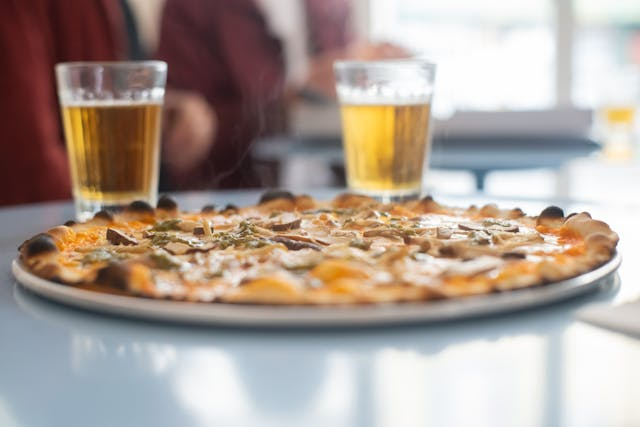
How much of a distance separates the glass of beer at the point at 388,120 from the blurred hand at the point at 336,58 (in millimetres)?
1216

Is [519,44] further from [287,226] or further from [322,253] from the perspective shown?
[322,253]

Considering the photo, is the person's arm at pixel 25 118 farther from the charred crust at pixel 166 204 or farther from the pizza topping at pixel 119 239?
the pizza topping at pixel 119 239

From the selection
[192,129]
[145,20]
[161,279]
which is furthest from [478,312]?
[145,20]

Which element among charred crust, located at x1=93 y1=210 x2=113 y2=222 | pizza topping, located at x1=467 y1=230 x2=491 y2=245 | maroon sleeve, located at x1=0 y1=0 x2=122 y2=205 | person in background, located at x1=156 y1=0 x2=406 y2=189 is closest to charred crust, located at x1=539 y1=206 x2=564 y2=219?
pizza topping, located at x1=467 y1=230 x2=491 y2=245

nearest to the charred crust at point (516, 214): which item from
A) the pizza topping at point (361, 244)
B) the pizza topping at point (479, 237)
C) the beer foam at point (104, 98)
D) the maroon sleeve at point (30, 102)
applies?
the pizza topping at point (479, 237)

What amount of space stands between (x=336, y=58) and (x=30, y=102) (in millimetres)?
1069

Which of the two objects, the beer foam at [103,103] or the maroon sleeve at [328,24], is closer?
the beer foam at [103,103]

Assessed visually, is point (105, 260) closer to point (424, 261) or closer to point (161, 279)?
point (161, 279)

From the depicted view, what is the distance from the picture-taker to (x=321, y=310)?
1.56 ft

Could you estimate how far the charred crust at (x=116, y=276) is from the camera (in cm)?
53

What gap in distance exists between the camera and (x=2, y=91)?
183 centimetres

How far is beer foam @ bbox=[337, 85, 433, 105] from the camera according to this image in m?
1.06

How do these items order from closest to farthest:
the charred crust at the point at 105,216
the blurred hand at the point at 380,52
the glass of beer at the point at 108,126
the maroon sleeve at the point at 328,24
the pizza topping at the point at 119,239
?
1. the pizza topping at the point at 119,239
2. the charred crust at the point at 105,216
3. the glass of beer at the point at 108,126
4. the blurred hand at the point at 380,52
5. the maroon sleeve at the point at 328,24

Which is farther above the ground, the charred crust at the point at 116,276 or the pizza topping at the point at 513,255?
the charred crust at the point at 116,276
